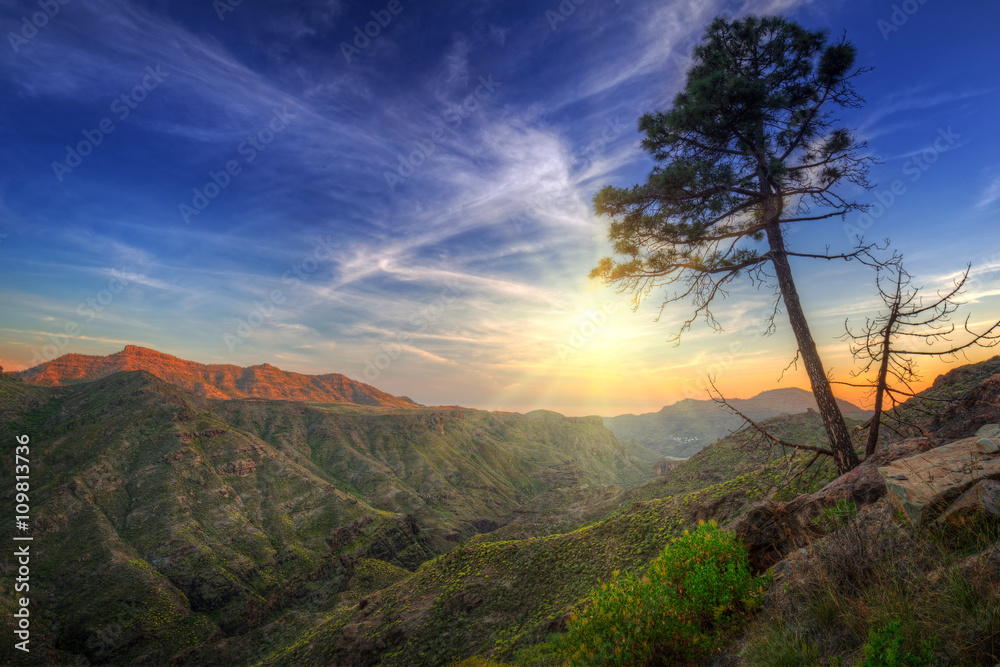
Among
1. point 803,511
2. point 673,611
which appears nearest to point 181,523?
point 673,611

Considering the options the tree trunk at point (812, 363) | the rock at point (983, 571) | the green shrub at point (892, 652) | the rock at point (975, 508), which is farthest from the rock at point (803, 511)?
the green shrub at point (892, 652)

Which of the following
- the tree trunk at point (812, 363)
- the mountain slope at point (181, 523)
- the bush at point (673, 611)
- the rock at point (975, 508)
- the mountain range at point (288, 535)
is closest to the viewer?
Answer: the rock at point (975, 508)

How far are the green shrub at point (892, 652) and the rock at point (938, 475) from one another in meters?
2.37

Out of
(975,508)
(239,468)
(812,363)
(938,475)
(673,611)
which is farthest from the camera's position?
(239,468)

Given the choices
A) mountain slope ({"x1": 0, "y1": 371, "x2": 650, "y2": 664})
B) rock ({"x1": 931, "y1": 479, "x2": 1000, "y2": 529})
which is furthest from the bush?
mountain slope ({"x1": 0, "y1": 371, "x2": 650, "y2": 664})

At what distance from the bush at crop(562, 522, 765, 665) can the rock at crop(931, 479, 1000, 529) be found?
107 inches

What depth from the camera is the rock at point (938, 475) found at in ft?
15.8

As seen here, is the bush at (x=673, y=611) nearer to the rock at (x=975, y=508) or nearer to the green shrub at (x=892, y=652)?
the green shrub at (x=892, y=652)

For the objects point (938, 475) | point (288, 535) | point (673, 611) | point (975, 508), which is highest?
point (938, 475)

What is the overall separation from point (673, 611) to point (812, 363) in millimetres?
7311

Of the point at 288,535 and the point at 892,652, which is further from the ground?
the point at 892,652

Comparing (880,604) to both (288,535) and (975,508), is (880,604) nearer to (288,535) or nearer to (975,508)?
(975,508)

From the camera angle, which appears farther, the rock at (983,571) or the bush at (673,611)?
the bush at (673,611)

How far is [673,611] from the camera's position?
5.84m
